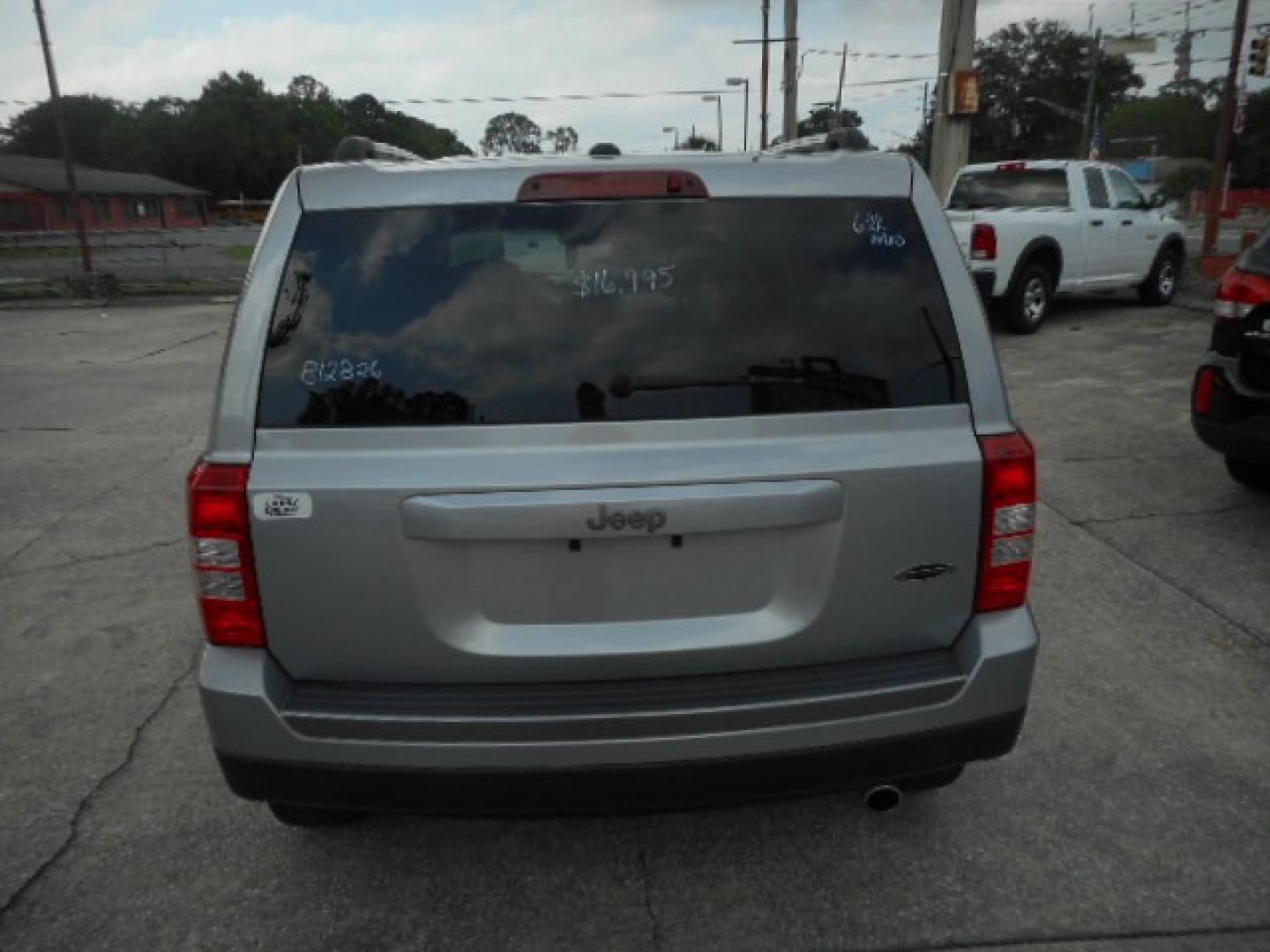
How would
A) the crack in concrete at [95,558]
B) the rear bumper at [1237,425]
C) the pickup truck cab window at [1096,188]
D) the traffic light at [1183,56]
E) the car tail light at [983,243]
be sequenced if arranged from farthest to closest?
the traffic light at [1183,56], the pickup truck cab window at [1096,188], the car tail light at [983,243], the crack in concrete at [95,558], the rear bumper at [1237,425]

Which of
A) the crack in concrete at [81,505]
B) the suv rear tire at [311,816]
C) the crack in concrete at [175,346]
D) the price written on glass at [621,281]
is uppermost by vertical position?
the price written on glass at [621,281]

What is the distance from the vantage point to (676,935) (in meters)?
2.46

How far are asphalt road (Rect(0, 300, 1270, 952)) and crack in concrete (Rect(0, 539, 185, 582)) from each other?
0.16 m

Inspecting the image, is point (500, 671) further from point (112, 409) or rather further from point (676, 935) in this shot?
point (112, 409)

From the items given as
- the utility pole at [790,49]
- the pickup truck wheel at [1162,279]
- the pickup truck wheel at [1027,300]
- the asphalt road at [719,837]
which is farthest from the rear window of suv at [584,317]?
the utility pole at [790,49]

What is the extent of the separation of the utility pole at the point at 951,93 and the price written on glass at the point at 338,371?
13.8m

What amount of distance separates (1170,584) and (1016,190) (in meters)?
A: 9.24

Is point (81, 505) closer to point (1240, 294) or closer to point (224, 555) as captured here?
point (224, 555)

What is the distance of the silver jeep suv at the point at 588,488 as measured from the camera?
2082mm

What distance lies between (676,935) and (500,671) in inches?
35.8

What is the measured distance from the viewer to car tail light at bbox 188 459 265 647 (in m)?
2.10

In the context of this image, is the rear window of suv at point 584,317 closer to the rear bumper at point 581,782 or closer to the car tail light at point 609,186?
the car tail light at point 609,186

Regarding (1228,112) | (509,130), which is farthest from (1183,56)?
(509,130)

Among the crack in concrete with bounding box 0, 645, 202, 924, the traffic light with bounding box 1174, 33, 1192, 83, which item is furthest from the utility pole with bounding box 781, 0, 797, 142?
the traffic light with bounding box 1174, 33, 1192, 83
